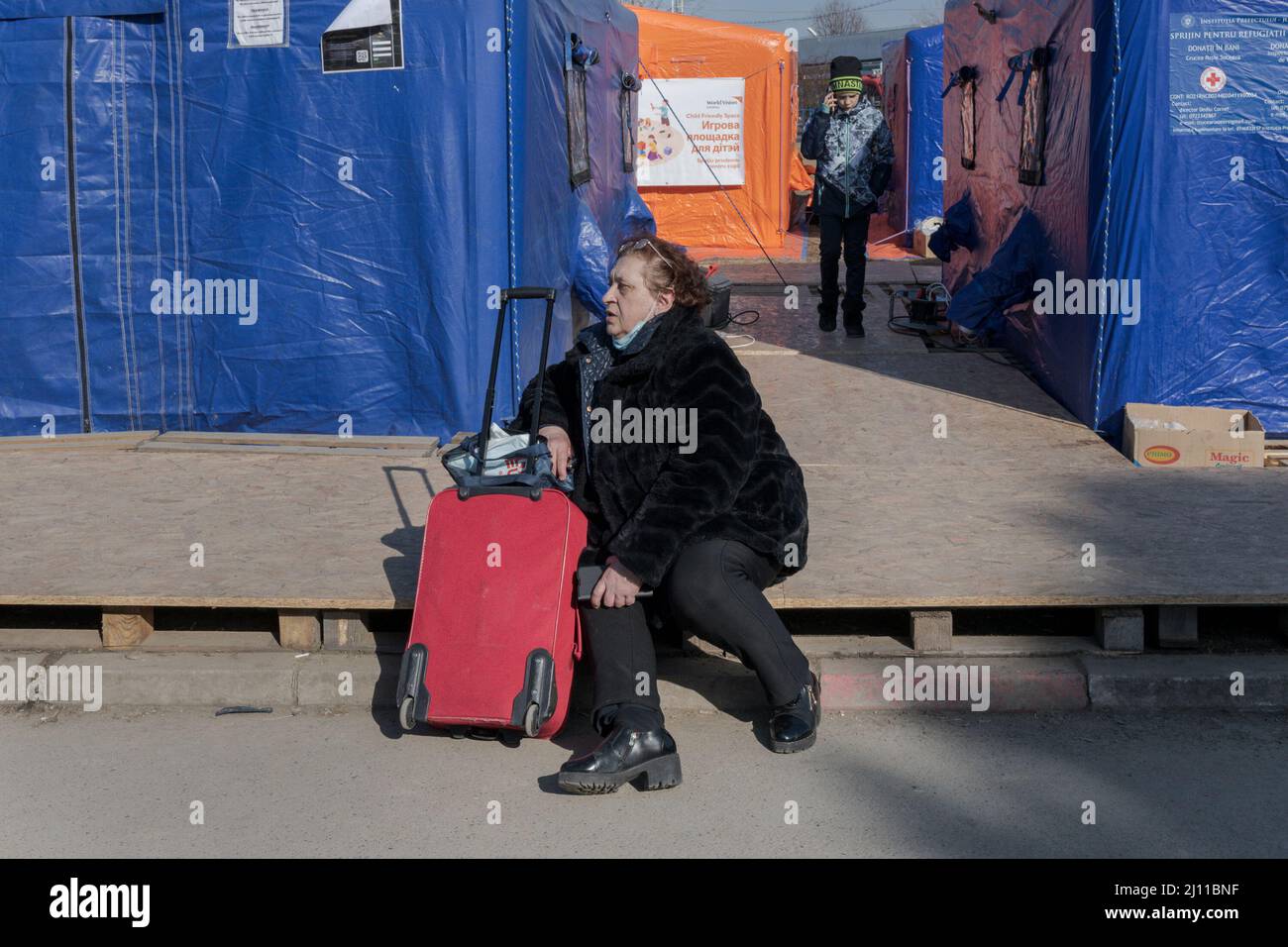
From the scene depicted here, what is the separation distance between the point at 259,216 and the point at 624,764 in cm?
443

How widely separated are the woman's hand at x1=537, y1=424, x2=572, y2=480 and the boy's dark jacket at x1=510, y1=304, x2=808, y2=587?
0.22 ft

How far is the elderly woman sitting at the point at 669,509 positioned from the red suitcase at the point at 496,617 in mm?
Result: 149

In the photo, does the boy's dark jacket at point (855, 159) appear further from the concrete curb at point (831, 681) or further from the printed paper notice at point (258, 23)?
the concrete curb at point (831, 681)

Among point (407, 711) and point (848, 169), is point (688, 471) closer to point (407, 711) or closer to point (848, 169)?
point (407, 711)

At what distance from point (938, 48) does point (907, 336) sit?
29.3 feet

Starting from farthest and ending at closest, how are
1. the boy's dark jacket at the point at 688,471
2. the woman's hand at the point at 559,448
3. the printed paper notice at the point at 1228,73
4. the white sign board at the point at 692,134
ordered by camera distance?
1. the white sign board at the point at 692,134
2. the printed paper notice at the point at 1228,73
3. the woman's hand at the point at 559,448
4. the boy's dark jacket at the point at 688,471

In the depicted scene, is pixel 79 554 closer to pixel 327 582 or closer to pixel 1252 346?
pixel 327 582

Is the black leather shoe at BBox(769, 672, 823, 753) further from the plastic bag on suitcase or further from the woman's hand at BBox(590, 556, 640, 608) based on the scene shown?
the plastic bag on suitcase

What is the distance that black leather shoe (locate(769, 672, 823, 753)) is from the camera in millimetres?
4188

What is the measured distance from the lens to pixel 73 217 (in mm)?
7324

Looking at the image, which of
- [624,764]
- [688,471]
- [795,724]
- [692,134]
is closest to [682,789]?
[624,764]

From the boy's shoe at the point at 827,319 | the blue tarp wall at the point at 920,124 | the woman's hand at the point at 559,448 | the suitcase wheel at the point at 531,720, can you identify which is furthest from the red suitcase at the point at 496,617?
the blue tarp wall at the point at 920,124

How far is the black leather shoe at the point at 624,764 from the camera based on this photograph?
3.90 m
